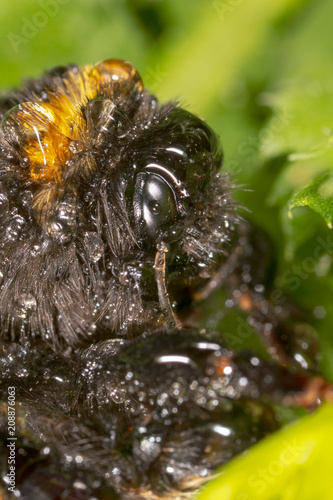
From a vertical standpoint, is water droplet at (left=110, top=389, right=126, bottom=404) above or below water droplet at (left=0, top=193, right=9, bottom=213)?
below

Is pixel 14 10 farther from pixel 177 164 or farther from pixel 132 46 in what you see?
pixel 177 164

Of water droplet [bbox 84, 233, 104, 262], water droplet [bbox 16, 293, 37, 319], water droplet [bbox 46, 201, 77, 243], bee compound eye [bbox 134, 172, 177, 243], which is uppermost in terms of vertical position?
bee compound eye [bbox 134, 172, 177, 243]

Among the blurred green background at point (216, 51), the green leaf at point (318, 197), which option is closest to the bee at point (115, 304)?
the green leaf at point (318, 197)

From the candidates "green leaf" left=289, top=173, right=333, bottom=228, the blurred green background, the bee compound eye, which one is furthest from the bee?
the blurred green background

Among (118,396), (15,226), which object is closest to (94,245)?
(15,226)

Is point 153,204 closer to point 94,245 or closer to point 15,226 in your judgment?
point 94,245

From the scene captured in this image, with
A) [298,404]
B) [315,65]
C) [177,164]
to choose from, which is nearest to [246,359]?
[298,404]

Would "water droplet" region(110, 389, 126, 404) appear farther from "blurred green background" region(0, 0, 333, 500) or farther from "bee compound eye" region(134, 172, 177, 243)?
"blurred green background" region(0, 0, 333, 500)
